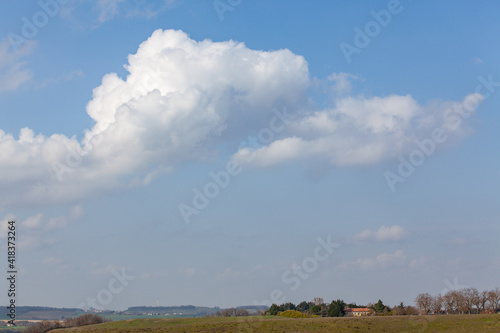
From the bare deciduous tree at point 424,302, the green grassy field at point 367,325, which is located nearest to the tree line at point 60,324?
the green grassy field at point 367,325

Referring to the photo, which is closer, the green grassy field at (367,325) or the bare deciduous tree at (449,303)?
the green grassy field at (367,325)

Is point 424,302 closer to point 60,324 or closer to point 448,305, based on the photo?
point 448,305

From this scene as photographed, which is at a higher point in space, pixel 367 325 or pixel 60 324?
pixel 367 325

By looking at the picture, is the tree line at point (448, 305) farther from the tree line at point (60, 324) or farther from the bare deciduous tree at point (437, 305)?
the tree line at point (60, 324)

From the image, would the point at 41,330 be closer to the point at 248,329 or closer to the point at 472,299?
the point at 248,329

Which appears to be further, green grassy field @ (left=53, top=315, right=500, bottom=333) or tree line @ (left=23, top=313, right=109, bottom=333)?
tree line @ (left=23, top=313, right=109, bottom=333)

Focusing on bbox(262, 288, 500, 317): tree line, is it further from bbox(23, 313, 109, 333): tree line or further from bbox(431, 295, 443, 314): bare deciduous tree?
bbox(23, 313, 109, 333): tree line

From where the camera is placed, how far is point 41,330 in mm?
143125

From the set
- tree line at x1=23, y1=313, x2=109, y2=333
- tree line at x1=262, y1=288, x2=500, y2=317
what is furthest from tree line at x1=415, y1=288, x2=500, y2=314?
tree line at x1=23, y1=313, x2=109, y2=333

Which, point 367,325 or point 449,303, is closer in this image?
point 367,325

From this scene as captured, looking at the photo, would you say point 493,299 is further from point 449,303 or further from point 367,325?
point 367,325

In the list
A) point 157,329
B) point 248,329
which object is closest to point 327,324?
point 248,329

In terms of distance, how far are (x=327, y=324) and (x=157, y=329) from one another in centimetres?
4218

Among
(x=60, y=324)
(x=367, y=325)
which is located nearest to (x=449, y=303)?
(x=367, y=325)
